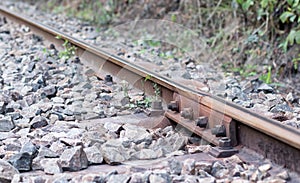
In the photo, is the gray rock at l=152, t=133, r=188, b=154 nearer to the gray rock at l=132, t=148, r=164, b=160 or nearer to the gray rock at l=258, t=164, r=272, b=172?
the gray rock at l=132, t=148, r=164, b=160

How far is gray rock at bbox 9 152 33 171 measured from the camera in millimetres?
2437

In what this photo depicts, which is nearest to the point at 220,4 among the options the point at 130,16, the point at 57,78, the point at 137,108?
the point at 130,16

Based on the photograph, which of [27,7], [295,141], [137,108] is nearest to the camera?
[295,141]

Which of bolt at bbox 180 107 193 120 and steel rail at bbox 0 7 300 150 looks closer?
steel rail at bbox 0 7 300 150

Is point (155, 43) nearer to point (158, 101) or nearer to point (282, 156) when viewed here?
point (158, 101)

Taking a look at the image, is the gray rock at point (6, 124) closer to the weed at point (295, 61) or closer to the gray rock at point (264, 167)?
the gray rock at point (264, 167)

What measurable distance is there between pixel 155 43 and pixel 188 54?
0.86m

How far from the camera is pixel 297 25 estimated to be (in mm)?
5348

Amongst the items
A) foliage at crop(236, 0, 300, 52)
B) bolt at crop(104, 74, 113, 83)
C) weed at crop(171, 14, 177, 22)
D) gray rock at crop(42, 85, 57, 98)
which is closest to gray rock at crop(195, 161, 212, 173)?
gray rock at crop(42, 85, 57, 98)

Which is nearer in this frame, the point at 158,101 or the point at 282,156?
the point at 282,156

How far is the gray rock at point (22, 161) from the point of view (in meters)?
2.44

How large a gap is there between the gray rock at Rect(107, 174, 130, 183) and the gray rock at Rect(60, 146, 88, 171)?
238mm

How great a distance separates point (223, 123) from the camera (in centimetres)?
271

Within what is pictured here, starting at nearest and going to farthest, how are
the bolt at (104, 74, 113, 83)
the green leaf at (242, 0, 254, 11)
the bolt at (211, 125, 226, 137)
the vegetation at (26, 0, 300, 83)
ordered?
the bolt at (211, 125, 226, 137), the bolt at (104, 74, 113, 83), the vegetation at (26, 0, 300, 83), the green leaf at (242, 0, 254, 11)
